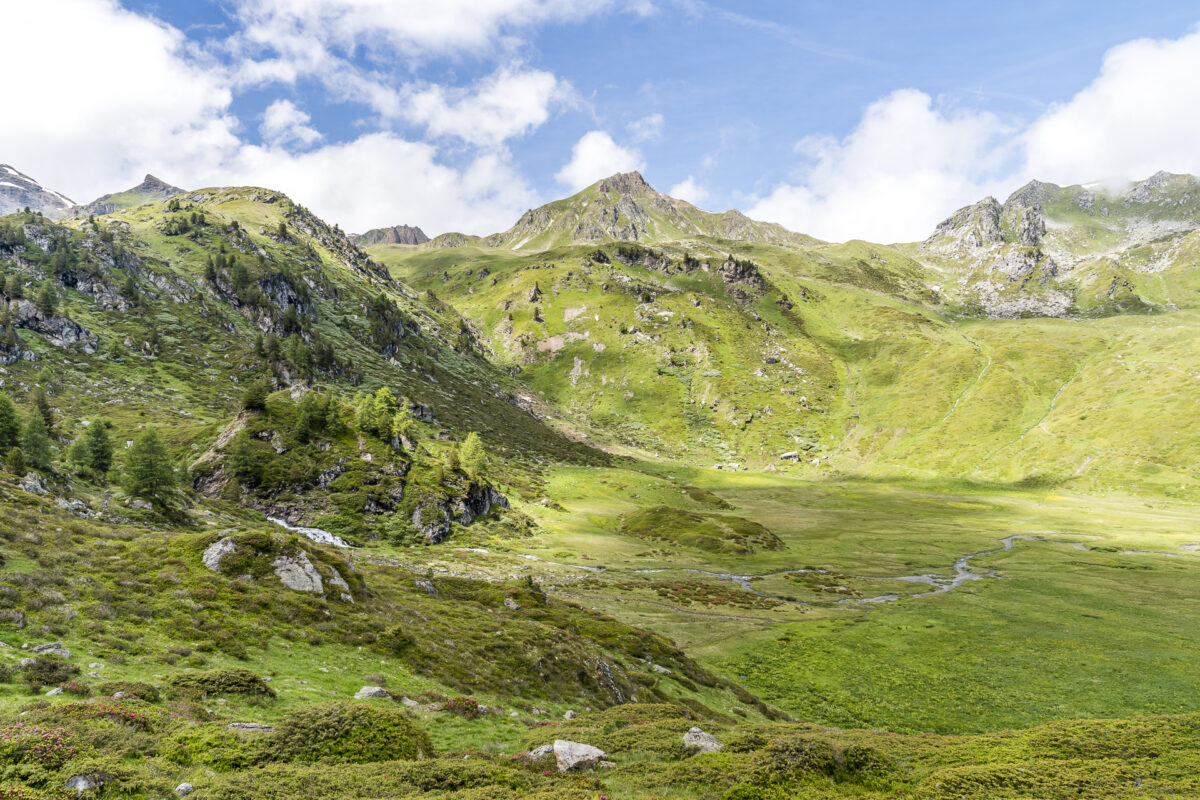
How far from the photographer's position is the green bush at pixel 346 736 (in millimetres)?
16250

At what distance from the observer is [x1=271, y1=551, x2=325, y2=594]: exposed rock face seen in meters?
31.2

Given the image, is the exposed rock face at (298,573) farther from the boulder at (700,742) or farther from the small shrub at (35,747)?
the boulder at (700,742)

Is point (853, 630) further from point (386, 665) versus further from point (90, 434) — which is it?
point (90, 434)

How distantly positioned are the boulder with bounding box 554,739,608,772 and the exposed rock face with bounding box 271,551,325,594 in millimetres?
21193

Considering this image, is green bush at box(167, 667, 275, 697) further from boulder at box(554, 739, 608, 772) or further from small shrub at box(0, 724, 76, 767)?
boulder at box(554, 739, 608, 772)

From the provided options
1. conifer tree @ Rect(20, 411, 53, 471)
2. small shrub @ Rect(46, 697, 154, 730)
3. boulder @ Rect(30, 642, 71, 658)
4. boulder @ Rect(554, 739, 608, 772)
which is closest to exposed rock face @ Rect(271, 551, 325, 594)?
boulder @ Rect(30, 642, 71, 658)

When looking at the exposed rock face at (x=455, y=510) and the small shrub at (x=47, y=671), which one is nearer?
the small shrub at (x=47, y=671)

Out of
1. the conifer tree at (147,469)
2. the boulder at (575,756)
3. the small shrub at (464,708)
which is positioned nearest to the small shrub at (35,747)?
the boulder at (575,756)

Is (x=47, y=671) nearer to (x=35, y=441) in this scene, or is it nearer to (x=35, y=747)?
(x=35, y=747)

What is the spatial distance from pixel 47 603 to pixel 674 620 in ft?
194

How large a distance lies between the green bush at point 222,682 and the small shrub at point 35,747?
693 centimetres

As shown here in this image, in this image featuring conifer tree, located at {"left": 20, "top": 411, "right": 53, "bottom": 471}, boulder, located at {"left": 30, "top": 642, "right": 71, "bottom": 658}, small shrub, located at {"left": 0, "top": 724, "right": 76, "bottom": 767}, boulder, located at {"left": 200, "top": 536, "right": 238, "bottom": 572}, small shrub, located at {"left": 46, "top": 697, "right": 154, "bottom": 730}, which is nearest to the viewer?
small shrub, located at {"left": 0, "top": 724, "right": 76, "bottom": 767}

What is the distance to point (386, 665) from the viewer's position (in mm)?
28234

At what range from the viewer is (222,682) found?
63.4ft
